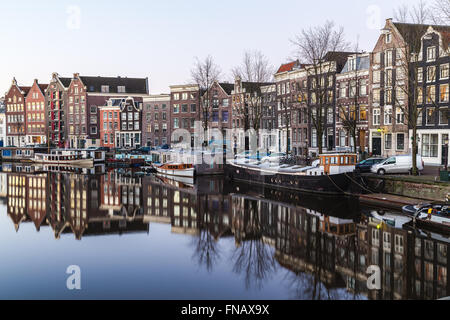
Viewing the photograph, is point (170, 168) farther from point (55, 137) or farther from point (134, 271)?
point (55, 137)

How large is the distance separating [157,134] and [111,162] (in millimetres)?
17888

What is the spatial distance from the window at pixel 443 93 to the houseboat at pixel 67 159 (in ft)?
165

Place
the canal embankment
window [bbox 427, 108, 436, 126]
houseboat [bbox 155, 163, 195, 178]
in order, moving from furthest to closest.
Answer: houseboat [bbox 155, 163, 195, 178]
window [bbox 427, 108, 436, 126]
the canal embankment

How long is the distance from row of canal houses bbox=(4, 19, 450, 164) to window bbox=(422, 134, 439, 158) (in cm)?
10

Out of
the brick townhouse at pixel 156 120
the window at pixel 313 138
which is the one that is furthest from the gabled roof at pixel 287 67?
the brick townhouse at pixel 156 120

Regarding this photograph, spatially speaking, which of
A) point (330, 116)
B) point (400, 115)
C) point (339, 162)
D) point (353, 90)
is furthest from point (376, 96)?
point (339, 162)

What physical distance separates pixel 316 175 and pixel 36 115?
94011 millimetres

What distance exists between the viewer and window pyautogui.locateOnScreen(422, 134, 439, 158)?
4703 cm

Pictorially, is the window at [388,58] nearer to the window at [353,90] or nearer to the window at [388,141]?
the window at [353,90]

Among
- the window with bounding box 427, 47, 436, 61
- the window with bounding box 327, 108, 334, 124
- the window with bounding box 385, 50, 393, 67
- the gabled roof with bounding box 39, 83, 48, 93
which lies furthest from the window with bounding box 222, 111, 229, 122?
the gabled roof with bounding box 39, 83, 48, 93

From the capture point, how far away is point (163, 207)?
113 ft

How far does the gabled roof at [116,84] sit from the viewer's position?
104 m

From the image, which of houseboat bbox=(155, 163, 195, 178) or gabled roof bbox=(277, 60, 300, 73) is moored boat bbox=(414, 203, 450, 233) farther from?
gabled roof bbox=(277, 60, 300, 73)

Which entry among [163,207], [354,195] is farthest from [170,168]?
[354,195]
